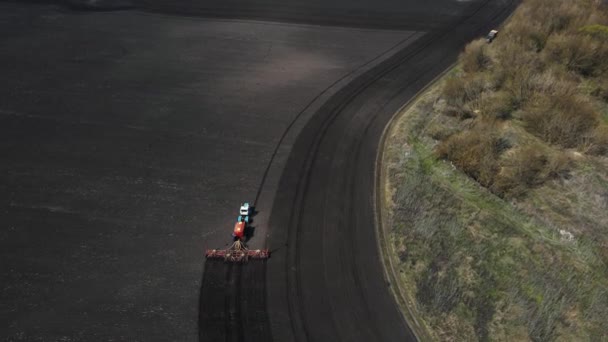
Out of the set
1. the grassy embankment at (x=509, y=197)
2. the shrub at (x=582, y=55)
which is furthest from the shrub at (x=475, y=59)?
the shrub at (x=582, y=55)

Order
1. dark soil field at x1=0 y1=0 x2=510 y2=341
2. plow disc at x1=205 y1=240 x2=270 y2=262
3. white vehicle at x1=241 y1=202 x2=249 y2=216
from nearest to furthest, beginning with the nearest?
dark soil field at x1=0 y1=0 x2=510 y2=341 → plow disc at x1=205 y1=240 x2=270 y2=262 → white vehicle at x1=241 y1=202 x2=249 y2=216

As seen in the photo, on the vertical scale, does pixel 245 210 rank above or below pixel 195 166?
below

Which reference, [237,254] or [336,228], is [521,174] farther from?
[237,254]

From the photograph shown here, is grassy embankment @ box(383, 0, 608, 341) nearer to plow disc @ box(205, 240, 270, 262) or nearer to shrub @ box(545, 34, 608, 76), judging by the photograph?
shrub @ box(545, 34, 608, 76)

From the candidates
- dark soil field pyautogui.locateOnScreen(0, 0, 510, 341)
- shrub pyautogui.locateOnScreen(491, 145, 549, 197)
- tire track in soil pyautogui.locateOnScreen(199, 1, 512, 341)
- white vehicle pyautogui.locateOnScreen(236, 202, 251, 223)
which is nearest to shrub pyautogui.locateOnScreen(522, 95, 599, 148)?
→ shrub pyautogui.locateOnScreen(491, 145, 549, 197)

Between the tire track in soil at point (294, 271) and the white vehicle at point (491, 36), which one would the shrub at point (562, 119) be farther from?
the white vehicle at point (491, 36)

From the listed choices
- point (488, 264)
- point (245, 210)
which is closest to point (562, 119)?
point (488, 264)
